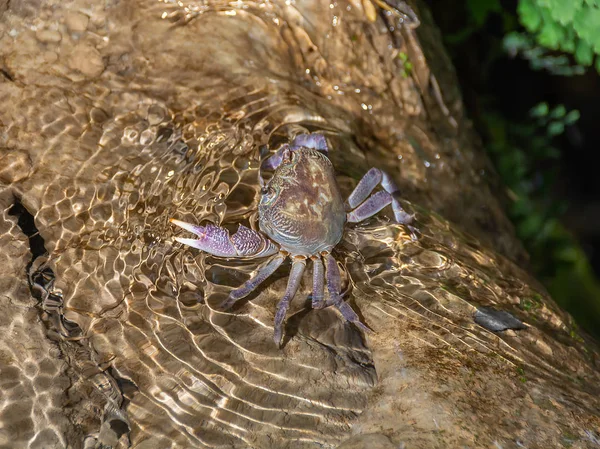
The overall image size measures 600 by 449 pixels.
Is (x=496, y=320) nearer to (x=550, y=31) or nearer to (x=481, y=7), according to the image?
(x=550, y=31)

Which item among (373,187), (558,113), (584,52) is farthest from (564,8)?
(373,187)

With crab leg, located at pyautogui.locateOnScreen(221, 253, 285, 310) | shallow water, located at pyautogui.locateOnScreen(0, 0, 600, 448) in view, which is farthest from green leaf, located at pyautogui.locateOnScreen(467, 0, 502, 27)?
crab leg, located at pyautogui.locateOnScreen(221, 253, 285, 310)

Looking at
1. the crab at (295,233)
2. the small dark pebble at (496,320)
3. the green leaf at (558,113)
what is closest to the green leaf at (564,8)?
the green leaf at (558,113)

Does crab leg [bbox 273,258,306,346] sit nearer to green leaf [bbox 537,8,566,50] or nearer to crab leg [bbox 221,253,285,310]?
crab leg [bbox 221,253,285,310]

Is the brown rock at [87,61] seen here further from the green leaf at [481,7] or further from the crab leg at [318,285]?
the green leaf at [481,7]

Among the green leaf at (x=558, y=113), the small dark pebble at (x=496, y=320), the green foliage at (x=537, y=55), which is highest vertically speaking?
the green foliage at (x=537, y=55)

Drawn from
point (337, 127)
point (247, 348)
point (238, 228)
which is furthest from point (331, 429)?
point (337, 127)
